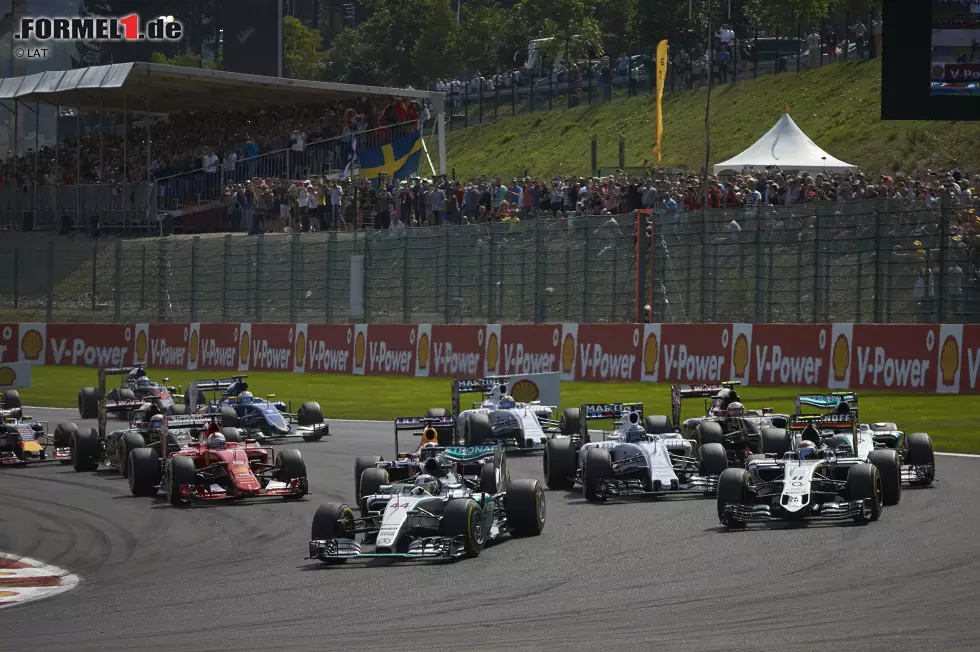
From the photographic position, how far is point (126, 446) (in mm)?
21734

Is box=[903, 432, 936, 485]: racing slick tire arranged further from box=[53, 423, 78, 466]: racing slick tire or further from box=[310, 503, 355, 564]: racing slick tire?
box=[53, 423, 78, 466]: racing slick tire

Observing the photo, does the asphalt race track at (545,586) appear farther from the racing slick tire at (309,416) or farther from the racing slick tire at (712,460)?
the racing slick tire at (309,416)

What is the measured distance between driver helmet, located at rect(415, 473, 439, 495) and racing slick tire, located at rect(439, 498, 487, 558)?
0.69 metres

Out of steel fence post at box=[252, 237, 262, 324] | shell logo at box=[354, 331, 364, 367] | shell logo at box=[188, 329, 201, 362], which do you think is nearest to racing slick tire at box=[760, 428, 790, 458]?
shell logo at box=[354, 331, 364, 367]

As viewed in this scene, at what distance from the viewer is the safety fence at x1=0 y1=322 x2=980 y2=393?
27.5 m

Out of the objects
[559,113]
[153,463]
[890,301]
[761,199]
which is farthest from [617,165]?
[153,463]

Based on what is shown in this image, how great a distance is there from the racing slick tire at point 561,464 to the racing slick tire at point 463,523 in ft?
16.6

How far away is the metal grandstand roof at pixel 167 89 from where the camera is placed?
49594mm

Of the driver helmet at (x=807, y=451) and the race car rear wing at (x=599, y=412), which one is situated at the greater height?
the race car rear wing at (x=599, y=412)

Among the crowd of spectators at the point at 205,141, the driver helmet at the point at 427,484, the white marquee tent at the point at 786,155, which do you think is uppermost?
the crowd of spectators at the point at 205,141

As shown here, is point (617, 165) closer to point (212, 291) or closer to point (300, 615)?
point (212, 291)

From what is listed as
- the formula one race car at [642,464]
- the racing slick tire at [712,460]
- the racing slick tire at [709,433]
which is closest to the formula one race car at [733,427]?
the racing slick tire at [709,433]

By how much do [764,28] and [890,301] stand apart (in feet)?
115

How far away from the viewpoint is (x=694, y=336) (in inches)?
1227
